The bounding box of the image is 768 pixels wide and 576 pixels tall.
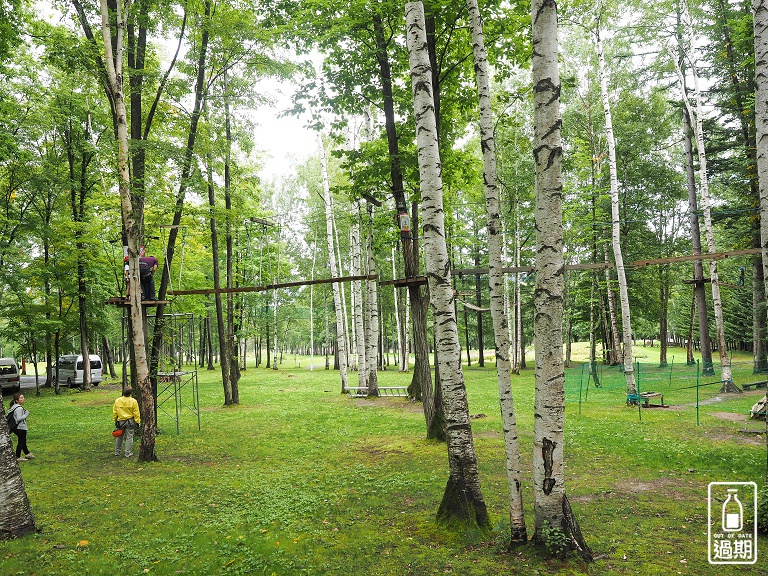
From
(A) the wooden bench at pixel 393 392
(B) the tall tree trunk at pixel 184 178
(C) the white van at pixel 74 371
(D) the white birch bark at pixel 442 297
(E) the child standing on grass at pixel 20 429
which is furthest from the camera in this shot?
(C) the white van at pixel 74 371

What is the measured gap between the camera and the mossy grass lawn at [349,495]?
4.81 m

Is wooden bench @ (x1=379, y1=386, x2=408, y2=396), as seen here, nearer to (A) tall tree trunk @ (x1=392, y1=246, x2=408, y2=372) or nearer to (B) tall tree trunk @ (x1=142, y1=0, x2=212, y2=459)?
(A) tall tree trunk @ (x1=392, y1=246, x2=408, y2=372)

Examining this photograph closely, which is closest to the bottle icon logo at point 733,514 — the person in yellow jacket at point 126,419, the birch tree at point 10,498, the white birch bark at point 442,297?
the white birch bark at point 442,297

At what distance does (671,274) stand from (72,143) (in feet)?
106

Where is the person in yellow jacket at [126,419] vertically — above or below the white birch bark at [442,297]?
below

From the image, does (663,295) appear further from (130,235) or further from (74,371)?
(74,371)

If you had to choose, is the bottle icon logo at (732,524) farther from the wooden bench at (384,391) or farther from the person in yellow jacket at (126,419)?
the wooden bench at (384,391)

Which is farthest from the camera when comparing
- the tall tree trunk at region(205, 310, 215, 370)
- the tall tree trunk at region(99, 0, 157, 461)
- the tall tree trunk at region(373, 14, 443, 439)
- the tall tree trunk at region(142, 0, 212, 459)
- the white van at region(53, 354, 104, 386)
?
the white van at region(53, 354, 104, 386)

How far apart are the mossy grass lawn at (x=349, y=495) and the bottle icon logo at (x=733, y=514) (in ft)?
0.96

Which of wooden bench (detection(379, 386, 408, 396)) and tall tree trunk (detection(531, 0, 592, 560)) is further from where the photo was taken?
wooden bench (detection(379, 386, 408, 396))

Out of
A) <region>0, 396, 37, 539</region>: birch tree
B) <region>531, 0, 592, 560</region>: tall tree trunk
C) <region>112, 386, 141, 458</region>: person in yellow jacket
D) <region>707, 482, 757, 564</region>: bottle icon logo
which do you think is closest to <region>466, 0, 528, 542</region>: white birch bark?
<region>531, 0, 592, 560</region>: tall tree trunk

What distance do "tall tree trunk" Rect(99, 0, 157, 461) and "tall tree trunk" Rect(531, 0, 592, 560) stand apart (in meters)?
7.82

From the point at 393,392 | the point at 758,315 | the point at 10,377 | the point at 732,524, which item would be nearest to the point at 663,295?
the point at 758,315

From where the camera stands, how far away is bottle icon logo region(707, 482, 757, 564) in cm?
468
